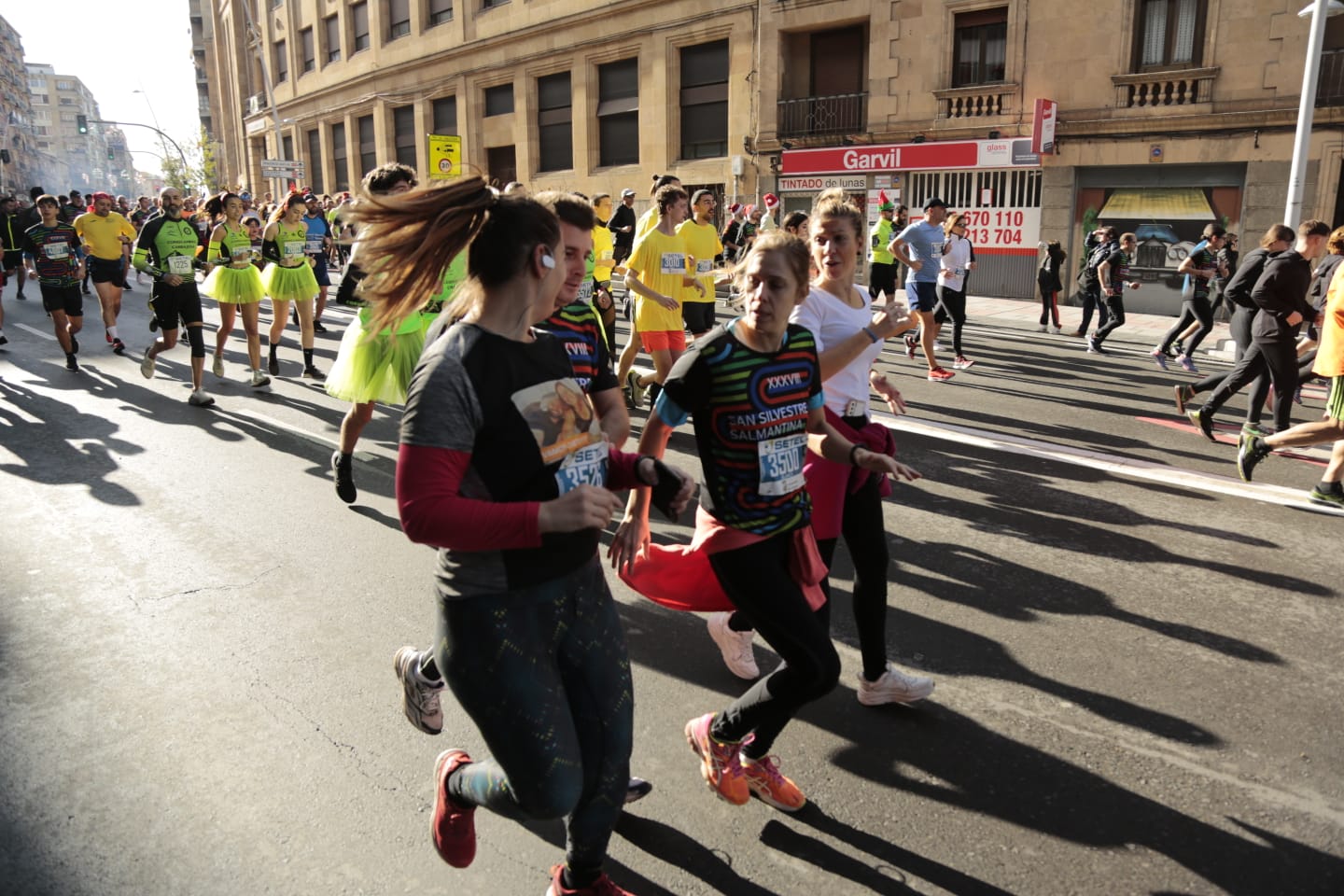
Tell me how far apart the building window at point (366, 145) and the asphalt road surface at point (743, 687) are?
1532 inches

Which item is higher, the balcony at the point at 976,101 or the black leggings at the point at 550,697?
the balcony at the point at 976,101

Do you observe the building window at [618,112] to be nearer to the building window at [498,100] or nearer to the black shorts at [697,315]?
the building window at [498,100]

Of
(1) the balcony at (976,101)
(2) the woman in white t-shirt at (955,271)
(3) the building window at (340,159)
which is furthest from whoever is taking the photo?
(3) the building window at (340,159)

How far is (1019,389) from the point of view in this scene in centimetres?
1041

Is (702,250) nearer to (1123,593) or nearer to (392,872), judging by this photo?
(1123,593)

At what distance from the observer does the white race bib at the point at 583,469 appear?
2227 millimetres

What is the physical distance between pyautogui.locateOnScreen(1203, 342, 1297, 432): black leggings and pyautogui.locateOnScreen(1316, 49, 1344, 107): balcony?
1316cm

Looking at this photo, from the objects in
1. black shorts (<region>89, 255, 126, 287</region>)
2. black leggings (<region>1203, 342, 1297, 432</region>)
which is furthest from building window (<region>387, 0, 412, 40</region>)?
black leggings (<region>1203, 342, 1297, 432</region>)

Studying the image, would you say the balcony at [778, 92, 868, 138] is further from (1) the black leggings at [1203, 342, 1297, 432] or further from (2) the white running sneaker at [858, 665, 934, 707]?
(2) the white running sneaker at [858, 665, 934, 707]

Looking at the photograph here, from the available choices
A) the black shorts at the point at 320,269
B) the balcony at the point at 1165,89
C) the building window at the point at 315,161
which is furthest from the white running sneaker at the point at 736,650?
the building window at the point at 315,161

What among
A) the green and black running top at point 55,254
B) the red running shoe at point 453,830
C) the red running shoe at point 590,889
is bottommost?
the red running shoe at point 590,889

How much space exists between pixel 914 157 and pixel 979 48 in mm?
2683

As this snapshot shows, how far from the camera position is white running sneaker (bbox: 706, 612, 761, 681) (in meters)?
3.95

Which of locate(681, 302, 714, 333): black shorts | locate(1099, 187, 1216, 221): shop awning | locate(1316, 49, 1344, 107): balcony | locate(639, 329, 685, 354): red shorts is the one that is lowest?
locate(639, 329, 685, 354): red shorts
